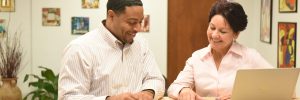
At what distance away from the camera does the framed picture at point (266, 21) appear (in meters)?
3.92

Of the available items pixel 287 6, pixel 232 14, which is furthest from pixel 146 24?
pixel 232 14

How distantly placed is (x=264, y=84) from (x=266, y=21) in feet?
7.66

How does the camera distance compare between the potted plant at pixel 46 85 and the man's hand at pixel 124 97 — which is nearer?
Result: the man's hand at pixel 124 97

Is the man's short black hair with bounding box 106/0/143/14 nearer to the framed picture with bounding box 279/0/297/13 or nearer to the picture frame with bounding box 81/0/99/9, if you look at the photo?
the framed picture with bounding box 279/0/297/13

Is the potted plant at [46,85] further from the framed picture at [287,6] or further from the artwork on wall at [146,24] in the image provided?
the framed picture at [287,6]

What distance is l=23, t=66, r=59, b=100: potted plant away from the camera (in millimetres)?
4883

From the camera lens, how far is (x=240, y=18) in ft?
7.28

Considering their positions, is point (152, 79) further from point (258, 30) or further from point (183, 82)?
point (258, 30)

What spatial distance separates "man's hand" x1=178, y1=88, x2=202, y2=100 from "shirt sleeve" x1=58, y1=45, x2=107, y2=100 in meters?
0.42

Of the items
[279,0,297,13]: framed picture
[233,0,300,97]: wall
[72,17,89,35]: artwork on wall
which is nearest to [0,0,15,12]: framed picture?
[72,17,89,35]: artwork on wall

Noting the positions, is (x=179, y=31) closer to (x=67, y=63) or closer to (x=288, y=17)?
(x=288, y=17)

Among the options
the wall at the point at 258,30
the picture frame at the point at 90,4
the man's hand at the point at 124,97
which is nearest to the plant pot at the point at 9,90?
the picture frame at the point at 90,4

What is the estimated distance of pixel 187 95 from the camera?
2.11 m

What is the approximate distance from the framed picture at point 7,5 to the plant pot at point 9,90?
2.83 feet
